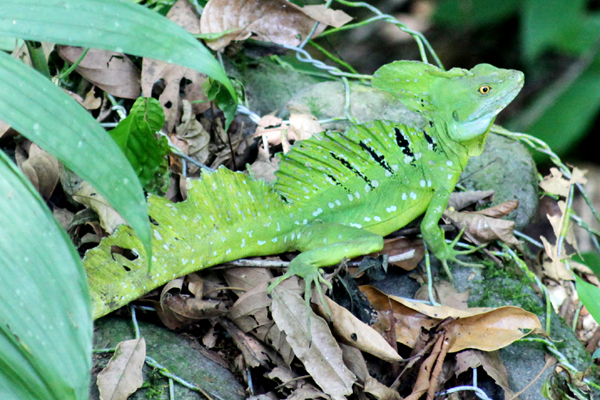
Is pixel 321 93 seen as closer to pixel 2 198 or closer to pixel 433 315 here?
pixel 433 315

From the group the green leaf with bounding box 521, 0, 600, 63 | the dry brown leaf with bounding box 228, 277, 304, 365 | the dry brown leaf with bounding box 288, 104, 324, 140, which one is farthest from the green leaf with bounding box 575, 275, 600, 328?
the green leaf with bounding box 521, 0, 600, 63

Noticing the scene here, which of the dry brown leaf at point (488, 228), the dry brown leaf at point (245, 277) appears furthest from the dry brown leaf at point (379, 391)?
the dry brown leaf at point (488, 228)

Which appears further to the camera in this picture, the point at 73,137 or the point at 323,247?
the point at 323,247

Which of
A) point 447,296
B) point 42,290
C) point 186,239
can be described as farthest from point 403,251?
point 42,290

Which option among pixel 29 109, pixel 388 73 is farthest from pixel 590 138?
pixel 29 109

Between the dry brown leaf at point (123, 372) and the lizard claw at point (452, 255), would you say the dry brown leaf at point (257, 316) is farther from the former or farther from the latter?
the lizard claw at point (452, 255)

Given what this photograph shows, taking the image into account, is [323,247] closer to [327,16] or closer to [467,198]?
[467,198]
